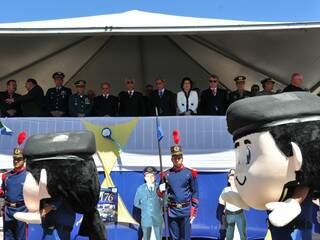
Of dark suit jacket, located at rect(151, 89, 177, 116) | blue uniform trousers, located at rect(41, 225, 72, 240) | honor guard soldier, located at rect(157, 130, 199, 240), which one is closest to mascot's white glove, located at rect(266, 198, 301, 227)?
blue uniform trousers, located at rect(41, 225, 72, 240)

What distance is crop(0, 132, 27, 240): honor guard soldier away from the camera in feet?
22.9

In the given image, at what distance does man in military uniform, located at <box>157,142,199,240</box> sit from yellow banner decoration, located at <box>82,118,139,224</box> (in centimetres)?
66

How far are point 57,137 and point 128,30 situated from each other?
3.77 m

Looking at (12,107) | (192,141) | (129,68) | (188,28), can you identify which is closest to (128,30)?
(188,28)

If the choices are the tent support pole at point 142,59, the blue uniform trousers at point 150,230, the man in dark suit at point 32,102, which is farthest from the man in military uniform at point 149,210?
the tent support pole at point 142,59

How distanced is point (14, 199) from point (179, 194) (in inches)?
91.3

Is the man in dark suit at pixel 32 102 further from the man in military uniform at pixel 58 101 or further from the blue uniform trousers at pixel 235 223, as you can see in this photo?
the blue uniform trousers at pixel 235 223

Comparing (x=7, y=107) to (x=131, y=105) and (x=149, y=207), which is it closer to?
(x=131, y=105)

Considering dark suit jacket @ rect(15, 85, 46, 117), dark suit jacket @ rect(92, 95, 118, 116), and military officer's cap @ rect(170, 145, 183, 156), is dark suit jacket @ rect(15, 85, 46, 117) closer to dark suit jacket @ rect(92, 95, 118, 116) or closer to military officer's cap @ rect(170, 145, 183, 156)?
dark suit jacket @ rect(92, 95, 118, 116)

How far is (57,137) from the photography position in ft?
14.3

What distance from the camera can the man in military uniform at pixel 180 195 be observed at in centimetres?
690

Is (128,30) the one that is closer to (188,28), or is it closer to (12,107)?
(188,28)

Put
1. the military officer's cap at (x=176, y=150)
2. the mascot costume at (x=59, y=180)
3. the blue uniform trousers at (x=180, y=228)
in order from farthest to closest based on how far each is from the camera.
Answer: the military officer's cap at (x=176, y=150)
the blue uniform trousers at (x=180, y=228)
the mascot costume at (x=59, y=180)

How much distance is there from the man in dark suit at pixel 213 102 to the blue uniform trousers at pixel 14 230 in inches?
136
